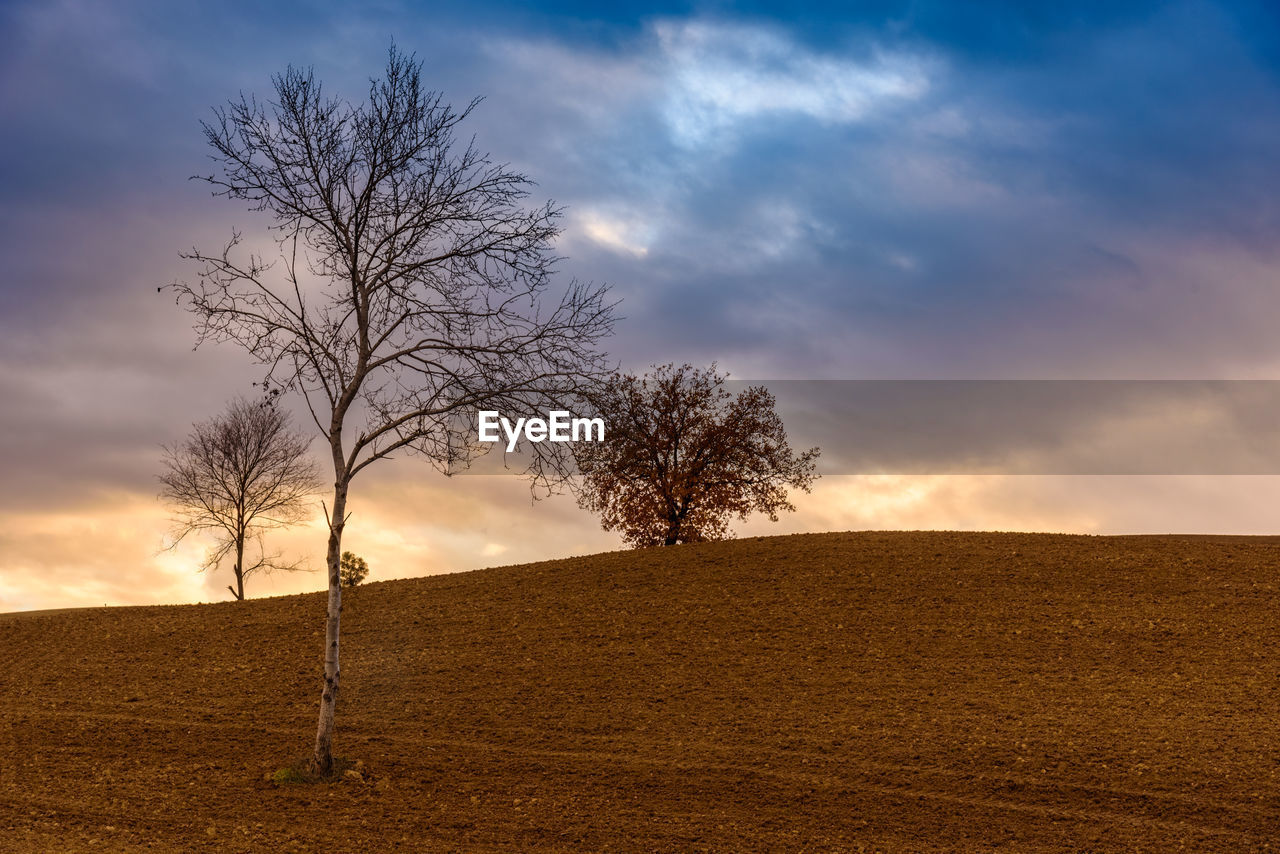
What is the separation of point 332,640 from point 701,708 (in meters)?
5.45

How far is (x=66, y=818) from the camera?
1105 centimetres


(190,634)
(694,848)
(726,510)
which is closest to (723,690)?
(694,848)

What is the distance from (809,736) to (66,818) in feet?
30.0

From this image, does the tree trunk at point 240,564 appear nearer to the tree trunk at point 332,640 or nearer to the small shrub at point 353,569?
the small shrub at point 353,569

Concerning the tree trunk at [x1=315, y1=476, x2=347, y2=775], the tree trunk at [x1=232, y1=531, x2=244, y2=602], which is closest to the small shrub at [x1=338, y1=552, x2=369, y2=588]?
the tree trunk at [x1=232, y1=531, x2=244, y2=602]

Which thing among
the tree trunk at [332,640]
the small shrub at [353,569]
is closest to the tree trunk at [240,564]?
the small shrub at [353,569]

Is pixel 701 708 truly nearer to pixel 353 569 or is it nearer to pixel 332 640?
pixel 332 640

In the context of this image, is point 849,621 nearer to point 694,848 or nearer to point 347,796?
point 694,848

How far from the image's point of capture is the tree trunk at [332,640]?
12.2 metres

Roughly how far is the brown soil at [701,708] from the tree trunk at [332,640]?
18.8 inches

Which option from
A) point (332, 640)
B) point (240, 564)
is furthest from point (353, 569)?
point (332, 640)

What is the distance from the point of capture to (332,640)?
12227 mm

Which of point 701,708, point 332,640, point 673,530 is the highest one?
point 673,530

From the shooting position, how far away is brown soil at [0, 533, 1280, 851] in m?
11.0
